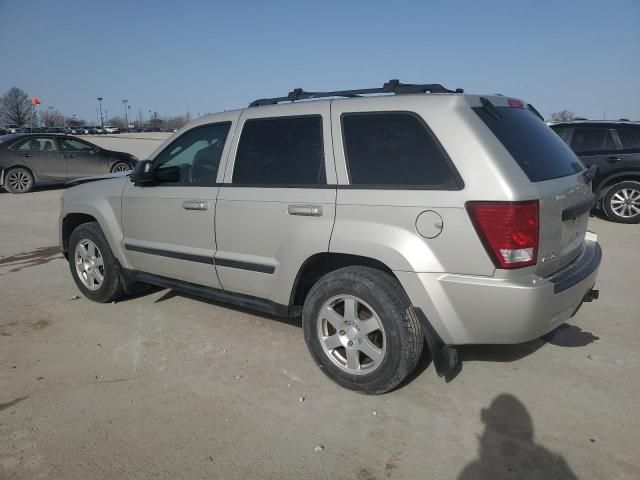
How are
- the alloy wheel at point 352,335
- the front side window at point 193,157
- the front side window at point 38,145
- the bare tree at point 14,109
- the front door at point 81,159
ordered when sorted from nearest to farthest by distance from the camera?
the alloy wheel at point 352,335, the front side window at point 193,157, the front side window at point 38,145, the front door at point 81,159, the bare tree at point 14,109

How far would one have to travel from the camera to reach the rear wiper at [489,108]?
2881mm

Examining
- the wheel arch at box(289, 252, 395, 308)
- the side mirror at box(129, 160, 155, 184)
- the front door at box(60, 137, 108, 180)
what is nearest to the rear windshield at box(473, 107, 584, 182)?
the wheel arch at box(289, 252, 395, 308)

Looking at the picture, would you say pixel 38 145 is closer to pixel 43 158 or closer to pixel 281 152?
pixel 43 158

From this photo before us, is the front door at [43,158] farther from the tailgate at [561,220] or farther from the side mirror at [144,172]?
the tailgate at [561,220]

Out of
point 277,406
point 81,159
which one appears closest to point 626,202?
point 277,406

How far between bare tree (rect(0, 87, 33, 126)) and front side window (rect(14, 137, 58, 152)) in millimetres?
83655

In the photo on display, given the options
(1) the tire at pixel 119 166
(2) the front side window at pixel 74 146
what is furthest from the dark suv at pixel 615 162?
(2) the front side window at pixel 74 146

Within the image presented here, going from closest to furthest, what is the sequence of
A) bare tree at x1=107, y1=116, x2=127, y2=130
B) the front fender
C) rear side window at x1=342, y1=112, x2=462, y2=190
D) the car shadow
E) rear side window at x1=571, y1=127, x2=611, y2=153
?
1. rear side window at x1=342, y1=112, x2=462, y2=190
2. the front fender
3. the car shadow
4. rear side window at x1=571, y1=127, x2=611, y2=153
5. bare tree at x1=107, y1=116, x2=127, y2=130

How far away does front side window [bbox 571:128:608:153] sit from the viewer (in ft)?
27.7

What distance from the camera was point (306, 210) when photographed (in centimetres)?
313

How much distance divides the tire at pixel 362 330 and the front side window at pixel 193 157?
138cm

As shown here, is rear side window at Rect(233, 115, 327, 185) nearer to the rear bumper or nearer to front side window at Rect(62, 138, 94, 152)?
the rear bumper

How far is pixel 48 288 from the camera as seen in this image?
519 centimetres

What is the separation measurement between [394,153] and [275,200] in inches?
34.1
